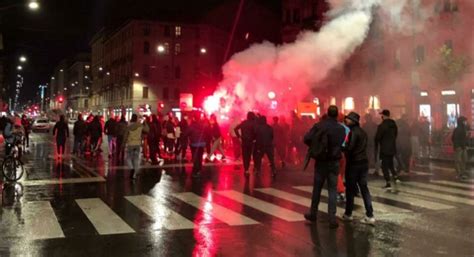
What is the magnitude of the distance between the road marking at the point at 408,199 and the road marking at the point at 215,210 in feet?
11.5

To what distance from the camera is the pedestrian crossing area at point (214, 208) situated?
23.5 feet

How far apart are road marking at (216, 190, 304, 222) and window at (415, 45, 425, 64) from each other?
64.0 feet

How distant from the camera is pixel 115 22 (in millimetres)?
78688

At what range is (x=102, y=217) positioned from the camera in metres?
7.73

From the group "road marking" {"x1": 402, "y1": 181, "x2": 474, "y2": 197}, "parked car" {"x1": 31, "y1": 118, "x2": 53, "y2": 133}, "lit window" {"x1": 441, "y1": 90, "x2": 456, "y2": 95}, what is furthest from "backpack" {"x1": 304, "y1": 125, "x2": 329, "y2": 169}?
"parked car" {"x1": 31, "y1": 118, "x2": 53, "y2": 133}

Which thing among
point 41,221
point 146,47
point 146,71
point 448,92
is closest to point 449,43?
point 448,92

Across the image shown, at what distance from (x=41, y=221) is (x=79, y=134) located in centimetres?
1279

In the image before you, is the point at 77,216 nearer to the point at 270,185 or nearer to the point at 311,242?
the point at 311,242

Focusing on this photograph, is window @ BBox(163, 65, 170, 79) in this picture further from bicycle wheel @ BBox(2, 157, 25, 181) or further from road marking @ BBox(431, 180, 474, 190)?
road marking @ BBox(431, 180, 474, 190)

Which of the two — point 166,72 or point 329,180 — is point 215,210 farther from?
point 166,72

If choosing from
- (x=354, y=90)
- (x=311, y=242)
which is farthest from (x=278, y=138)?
(x=354, y=90)

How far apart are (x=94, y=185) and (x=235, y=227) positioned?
5.50 m

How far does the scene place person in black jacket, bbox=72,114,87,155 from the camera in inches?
765

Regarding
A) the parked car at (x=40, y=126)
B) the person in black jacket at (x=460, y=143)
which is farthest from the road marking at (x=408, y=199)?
the parked car at (x=40, y=126)
